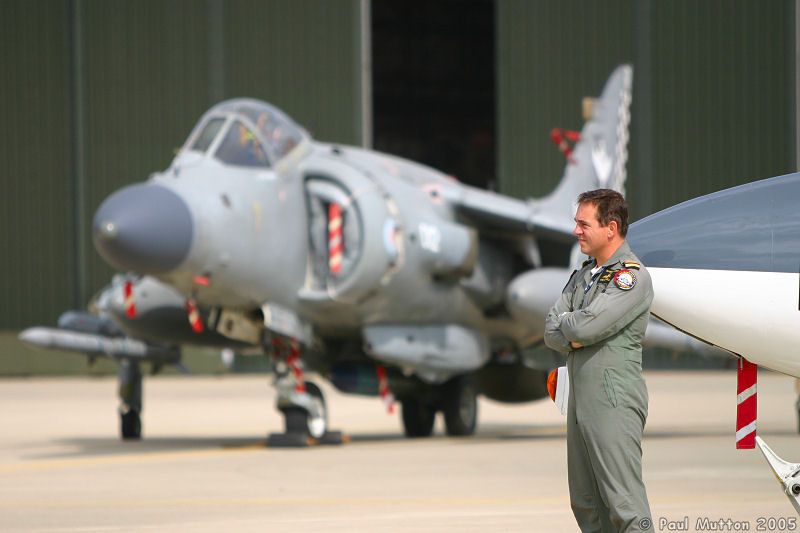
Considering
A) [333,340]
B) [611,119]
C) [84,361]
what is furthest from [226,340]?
[84,361]

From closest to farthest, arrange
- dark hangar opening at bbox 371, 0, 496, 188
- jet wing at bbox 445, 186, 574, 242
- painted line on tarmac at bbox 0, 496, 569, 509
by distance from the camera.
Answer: painted line on tarmac at bbox 0, 496, 569, 509, jet wing at bbox 445, 186, 574, 242, dark hangar opening at bbox 371, 0, 496, 188

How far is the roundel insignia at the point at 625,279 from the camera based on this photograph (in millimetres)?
5613

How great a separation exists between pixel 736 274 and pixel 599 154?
13.6 meters

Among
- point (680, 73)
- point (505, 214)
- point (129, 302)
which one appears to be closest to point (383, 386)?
point (505, 214)

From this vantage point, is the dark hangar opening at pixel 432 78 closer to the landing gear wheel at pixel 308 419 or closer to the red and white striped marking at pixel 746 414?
the landing gear wheel at pixel 308 419

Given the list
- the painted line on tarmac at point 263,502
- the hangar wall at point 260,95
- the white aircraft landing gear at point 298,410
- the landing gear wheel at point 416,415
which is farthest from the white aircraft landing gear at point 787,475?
the hangar wall at point 260,95

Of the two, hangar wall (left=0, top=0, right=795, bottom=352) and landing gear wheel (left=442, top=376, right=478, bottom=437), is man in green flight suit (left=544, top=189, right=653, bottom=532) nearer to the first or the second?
landing gear wheel (left=442, top=376, right=478, bottom=437)

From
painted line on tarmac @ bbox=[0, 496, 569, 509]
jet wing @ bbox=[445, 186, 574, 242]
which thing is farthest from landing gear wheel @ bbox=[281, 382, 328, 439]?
painted line on tarmac @ bbox=[0, 496, 569, 509]

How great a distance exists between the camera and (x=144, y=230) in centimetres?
1291

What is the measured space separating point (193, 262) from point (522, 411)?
11440mm

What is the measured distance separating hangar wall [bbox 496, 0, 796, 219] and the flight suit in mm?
29925

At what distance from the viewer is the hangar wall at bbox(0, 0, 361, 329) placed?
35.9 metres

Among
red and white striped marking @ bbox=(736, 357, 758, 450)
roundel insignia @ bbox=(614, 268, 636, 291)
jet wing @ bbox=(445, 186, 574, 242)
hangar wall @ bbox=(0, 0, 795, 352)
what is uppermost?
hangar wall @ bbox=(0, 0, 795, 352)

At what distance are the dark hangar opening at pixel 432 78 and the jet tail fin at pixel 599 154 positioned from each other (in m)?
28.7
